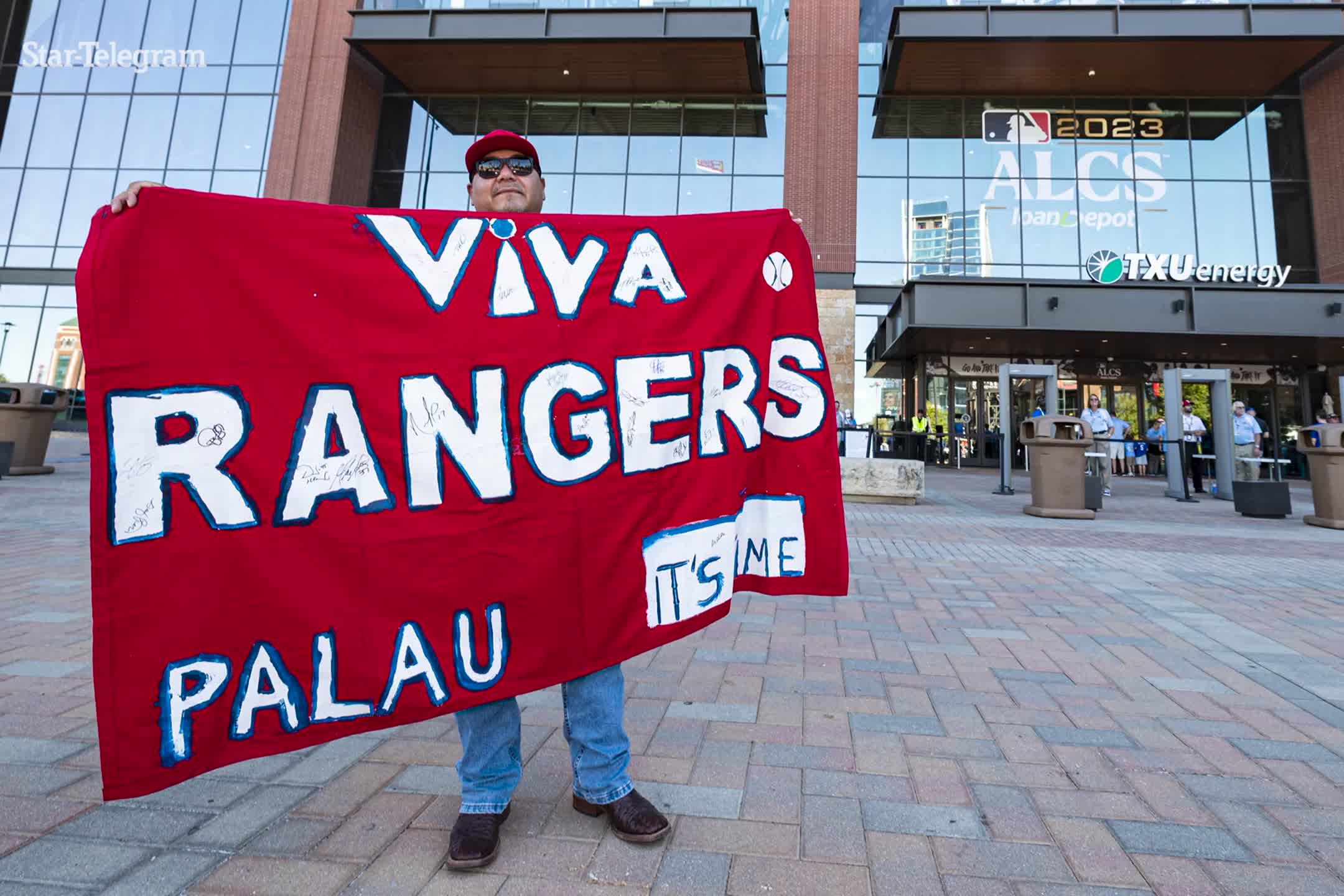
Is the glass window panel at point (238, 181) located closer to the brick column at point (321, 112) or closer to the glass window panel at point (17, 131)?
the brick column at point (321, 112)

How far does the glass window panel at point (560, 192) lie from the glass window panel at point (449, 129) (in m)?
1.80

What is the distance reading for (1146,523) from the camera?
8578mm

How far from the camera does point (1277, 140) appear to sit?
64.9 feet

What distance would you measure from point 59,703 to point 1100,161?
25963mm

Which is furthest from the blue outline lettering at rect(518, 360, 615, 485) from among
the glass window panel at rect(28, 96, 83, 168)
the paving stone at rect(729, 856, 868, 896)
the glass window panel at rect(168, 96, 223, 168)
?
the glass window panel at rect(28, 96, 83, 168)

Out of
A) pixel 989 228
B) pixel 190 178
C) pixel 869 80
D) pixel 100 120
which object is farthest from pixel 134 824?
pixel 100 120

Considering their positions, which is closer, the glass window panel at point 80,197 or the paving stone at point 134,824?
the paving stone at point 134,824

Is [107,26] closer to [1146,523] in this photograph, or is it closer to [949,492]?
[949,492]

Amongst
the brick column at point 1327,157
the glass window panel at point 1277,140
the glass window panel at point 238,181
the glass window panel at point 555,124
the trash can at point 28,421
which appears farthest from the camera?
the glass window panel at point 238,181

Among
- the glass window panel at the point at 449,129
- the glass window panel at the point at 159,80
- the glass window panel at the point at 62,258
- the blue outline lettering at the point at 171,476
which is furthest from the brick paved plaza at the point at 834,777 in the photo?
the glass window panel at the point at 159,80

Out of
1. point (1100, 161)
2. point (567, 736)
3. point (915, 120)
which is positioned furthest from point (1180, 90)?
point (567, 736)

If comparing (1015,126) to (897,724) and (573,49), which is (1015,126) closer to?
(573,49)

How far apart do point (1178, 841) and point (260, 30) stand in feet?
101

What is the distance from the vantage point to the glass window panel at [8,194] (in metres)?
23.4
